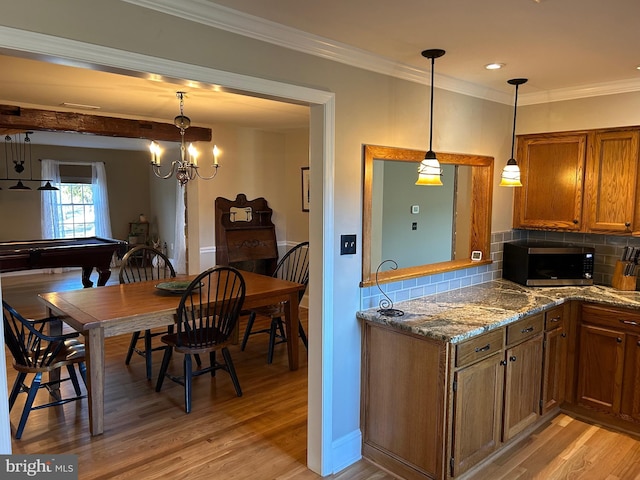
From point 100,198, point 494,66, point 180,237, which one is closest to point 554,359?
point 494,66

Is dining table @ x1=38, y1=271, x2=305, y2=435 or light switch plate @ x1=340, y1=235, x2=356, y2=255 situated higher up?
light switch plate @ x1=340, y1=235, x2=356, y2=255

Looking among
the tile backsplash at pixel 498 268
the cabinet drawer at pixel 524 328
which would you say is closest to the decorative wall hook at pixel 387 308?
the tile backsplash at pixel 498 268

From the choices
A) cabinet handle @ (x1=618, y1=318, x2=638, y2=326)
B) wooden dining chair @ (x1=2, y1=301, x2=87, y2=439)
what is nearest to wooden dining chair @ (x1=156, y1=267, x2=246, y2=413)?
wooden dining chair @ (x1=2, y1=301, x2=87, y2=439)

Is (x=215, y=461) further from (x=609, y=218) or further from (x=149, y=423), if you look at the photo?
(x=609, y=218)

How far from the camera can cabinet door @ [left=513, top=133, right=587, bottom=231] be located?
3.29 m

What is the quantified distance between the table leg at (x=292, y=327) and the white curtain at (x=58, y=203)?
6.62m

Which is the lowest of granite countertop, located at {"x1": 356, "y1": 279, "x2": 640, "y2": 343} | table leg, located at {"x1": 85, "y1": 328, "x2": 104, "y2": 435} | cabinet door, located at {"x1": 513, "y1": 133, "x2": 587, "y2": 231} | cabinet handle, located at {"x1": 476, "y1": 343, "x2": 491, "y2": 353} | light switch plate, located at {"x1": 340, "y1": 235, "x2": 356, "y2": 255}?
table leg, located at {"x1": 85, "y1": 328, "x2": 104, "y2": 435}

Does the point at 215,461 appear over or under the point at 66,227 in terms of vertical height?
under

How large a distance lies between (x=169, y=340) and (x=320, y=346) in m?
1.43

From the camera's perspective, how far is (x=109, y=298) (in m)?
3.42

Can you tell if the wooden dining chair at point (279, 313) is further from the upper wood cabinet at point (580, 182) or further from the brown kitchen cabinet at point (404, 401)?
the upper wood cabinet at point (580, 182)

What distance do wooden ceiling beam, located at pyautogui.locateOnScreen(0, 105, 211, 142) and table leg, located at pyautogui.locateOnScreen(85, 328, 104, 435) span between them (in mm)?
2362

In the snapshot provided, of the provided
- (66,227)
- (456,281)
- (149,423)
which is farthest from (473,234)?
(66,227)

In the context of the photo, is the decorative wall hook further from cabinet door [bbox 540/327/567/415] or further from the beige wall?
cabinet door [bbox 540/327/567/415]
